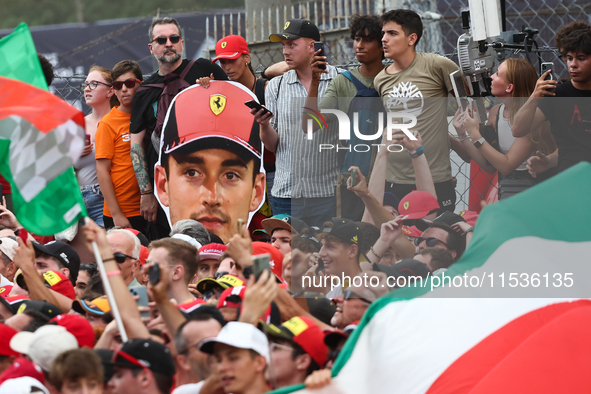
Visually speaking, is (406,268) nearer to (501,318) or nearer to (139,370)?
(501,318)

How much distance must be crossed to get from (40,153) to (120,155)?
265 cm

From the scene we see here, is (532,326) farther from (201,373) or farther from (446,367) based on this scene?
(201,373)

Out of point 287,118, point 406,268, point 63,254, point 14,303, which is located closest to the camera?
point 406,268

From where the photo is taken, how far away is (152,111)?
5375 mm

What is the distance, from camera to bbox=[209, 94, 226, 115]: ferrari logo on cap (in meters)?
5.34

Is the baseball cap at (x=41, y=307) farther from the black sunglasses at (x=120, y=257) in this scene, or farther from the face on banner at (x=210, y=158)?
the face on banner at (x=210, y=158)

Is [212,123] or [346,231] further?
[212,123]

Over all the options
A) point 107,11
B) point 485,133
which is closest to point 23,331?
point 485,133

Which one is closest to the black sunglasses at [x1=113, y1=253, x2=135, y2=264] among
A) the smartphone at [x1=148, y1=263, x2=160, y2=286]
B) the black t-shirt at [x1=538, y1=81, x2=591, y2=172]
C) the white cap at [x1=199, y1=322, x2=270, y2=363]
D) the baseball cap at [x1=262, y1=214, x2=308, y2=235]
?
the baseball cap at [x1=262, y1=214, x2=308, y2=235]

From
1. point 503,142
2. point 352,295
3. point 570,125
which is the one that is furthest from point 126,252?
point 570,125

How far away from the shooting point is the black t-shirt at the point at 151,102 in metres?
5.34

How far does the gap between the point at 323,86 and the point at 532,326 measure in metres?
2.50

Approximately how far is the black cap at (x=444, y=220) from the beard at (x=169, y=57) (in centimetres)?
275

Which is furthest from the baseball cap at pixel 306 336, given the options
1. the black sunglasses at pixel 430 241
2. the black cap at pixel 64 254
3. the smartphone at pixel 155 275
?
the black cap at pixel 64 254
